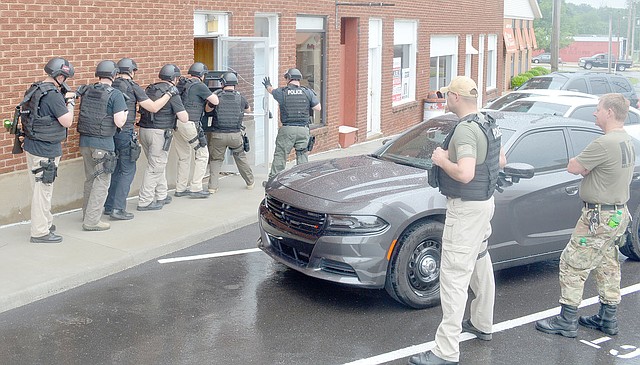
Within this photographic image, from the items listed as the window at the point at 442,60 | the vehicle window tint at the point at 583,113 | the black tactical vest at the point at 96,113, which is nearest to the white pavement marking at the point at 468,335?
the black tactical vest at the point at 96,113

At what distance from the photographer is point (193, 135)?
35.3 feet

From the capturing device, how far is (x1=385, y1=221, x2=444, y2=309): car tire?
21.9 ft

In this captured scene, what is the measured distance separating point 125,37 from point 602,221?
6732mm

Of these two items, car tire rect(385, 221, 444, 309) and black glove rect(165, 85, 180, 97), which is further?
black glove rect(165, 85, 180, 97)

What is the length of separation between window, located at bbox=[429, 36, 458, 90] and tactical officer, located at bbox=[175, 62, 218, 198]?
37.9 feet

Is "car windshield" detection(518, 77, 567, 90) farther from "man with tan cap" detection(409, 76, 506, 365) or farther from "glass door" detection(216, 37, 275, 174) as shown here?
"man with tan cap" detection(409, 76, 506, 365)

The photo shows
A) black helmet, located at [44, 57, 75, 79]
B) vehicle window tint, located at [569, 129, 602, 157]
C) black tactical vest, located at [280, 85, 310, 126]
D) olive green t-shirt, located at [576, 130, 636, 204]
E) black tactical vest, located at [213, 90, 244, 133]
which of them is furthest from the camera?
black tactical vest, located at [280, 85, 310, 126]

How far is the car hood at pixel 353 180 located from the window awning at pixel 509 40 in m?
26.4

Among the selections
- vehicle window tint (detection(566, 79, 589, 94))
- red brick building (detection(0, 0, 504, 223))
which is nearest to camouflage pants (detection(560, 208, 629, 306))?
red brick building (detection(0, 0, 504, 223))

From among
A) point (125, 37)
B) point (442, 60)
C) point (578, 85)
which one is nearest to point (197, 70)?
point (125, 37)

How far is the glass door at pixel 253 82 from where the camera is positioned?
12219 millimetres

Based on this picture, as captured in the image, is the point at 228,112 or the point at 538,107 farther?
the point at 538,107

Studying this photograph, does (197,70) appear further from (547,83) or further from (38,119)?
(547,83)

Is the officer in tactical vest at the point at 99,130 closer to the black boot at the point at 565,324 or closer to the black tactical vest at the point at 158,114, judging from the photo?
the black tactical vest at the point at 158,114
